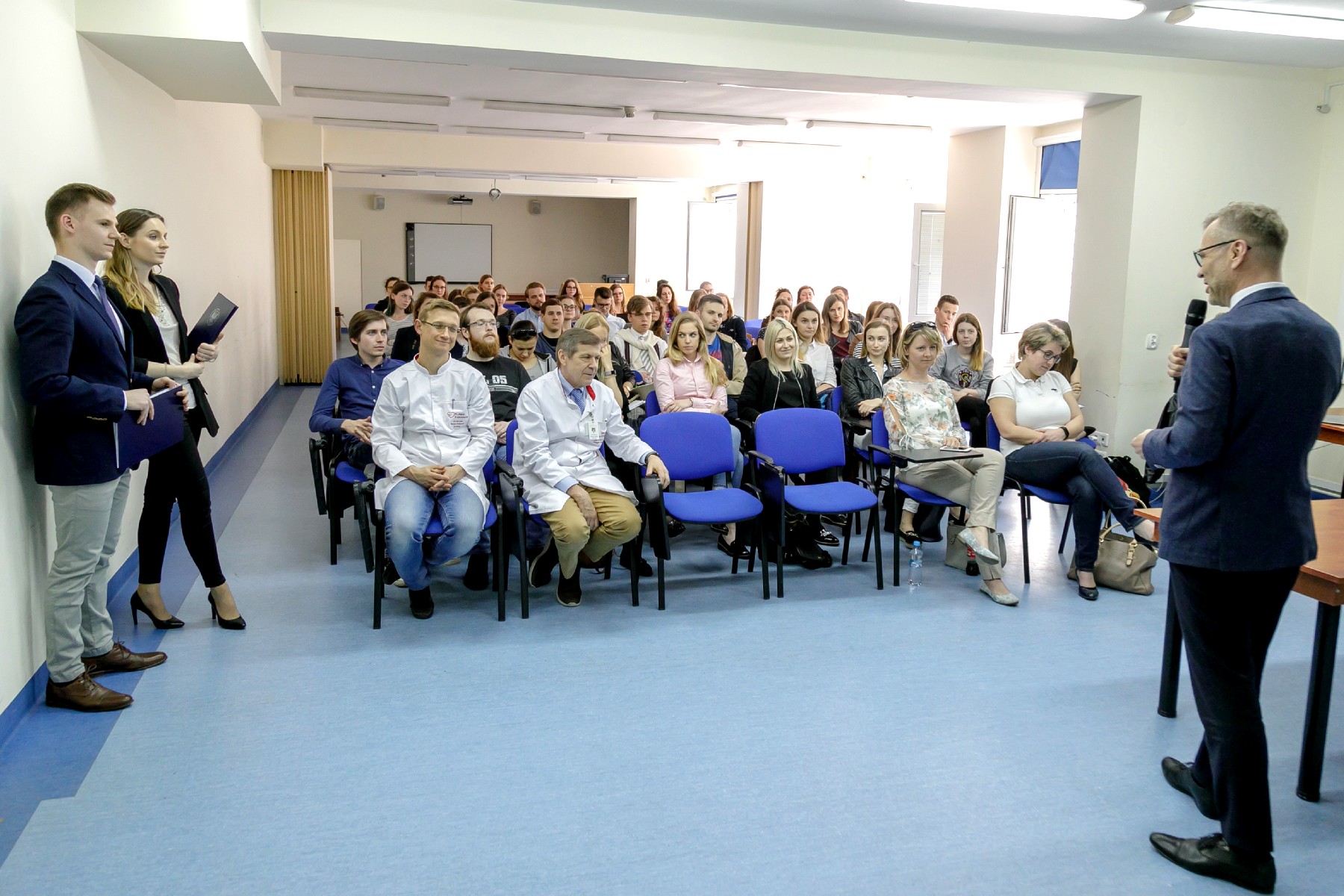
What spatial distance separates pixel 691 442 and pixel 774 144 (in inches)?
306

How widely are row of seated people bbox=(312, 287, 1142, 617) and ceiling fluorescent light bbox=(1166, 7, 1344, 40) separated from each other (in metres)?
1.96

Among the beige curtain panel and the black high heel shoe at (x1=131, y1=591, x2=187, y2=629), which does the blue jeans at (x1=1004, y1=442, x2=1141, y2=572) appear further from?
the beige curtain panel

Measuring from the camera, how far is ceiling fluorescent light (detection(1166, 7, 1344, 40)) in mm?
5320

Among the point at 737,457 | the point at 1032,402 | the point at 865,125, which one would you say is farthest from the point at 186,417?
the point at 865,125

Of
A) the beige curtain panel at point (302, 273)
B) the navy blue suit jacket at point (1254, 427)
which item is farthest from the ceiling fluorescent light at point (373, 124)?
the navy blue suit jacket at point (1254, 427)

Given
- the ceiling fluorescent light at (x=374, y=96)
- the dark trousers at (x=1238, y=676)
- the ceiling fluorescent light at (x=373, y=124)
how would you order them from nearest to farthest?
the dark trousers at (x=1238, y=676) → the ceiling fluorescent light at (x=374, y=96) → the ceiling fluorescent light at (x=373, y=124)

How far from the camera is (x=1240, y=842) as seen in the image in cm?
240

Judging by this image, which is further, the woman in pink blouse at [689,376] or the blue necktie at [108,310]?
the woman in pink blouse at [689,376]

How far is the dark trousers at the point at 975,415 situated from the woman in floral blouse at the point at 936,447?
36.4 inches

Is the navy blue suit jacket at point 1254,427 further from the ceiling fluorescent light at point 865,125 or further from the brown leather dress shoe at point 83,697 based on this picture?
the ceiling fluorescent light at point 865,125

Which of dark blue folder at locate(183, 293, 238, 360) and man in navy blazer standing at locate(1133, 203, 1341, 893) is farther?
dark blue folder at locate(183, 293, 238, 360)

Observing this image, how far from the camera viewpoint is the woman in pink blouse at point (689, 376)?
18.5 feet

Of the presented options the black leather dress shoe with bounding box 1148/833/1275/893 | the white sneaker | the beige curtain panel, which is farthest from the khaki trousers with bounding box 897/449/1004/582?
the beige curtain panel

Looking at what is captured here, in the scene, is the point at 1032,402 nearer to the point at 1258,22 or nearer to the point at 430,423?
the point at 1258,22
